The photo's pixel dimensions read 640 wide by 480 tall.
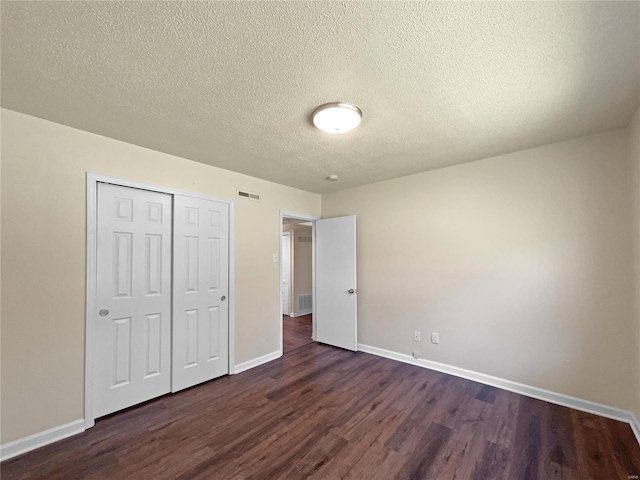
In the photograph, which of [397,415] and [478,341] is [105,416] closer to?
[397,415]

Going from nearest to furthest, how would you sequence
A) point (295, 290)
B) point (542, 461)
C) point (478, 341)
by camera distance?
point (542, 461)
point (478, 341)
point (295, 290)

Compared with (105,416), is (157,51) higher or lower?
higher

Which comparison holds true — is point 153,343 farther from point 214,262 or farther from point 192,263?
point 214,262

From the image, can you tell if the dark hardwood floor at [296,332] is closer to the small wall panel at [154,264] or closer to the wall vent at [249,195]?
the small wall panel at [154,264]

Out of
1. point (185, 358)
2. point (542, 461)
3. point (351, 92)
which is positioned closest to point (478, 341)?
point (542, 461)

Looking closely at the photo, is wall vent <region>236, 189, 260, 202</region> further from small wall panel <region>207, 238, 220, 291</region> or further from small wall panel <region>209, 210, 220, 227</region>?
small wall panel <region>207, 238, 220, 291</region>

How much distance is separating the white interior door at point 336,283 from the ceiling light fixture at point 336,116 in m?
1.99

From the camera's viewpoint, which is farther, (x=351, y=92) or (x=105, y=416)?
(x=105, y=416)

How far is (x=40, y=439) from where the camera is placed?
1.95 meters

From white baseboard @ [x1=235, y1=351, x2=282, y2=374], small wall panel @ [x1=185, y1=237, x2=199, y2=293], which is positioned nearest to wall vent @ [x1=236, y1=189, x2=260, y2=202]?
small wall panel @ [x1=185, y1=237, x2=199, y2=293]

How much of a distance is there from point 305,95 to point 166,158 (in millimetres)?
1778

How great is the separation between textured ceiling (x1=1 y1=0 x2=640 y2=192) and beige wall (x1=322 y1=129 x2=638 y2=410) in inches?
17.7

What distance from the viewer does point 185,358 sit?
2.79m

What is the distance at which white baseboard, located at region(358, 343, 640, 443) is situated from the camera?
219 centimetres
